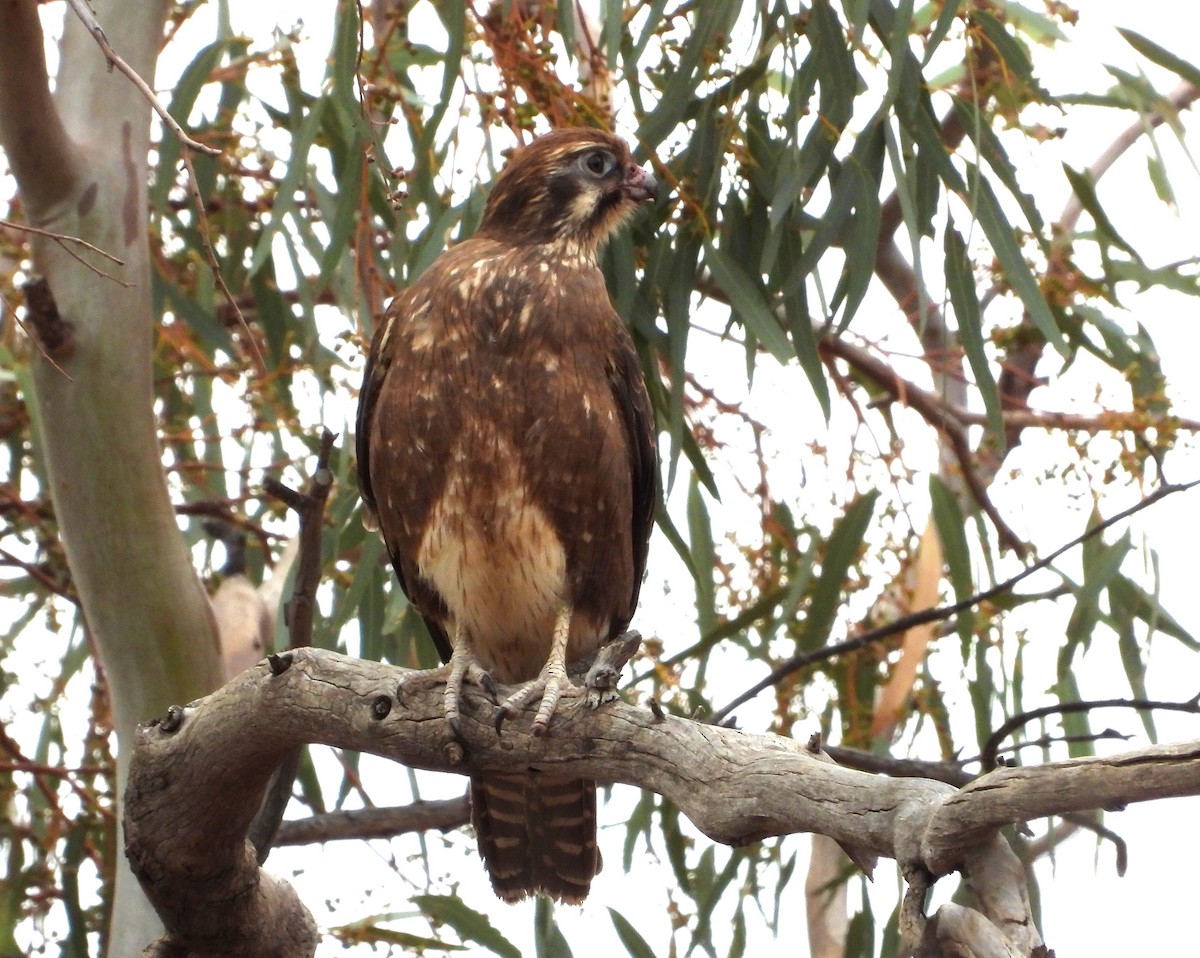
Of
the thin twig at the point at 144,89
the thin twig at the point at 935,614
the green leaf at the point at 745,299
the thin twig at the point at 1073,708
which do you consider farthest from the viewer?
the green leaf at the point at 745,299

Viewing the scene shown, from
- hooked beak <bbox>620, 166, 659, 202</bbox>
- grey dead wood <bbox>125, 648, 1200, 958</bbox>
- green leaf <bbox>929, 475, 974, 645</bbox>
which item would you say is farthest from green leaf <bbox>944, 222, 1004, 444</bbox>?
grey dead wood <bbox>125, 648, 1200, 958</bbox>

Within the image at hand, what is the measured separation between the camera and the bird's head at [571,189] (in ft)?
11.1

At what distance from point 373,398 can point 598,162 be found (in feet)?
2.31

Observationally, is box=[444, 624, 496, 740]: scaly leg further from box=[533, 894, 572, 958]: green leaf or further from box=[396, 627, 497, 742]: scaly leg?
box=[533, 894, 572, 958]: green leaf

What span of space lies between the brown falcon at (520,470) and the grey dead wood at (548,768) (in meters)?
0.46

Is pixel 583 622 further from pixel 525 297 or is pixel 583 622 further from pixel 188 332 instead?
pixel 188 332

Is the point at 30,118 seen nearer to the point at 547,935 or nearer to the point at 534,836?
the point at 534,836

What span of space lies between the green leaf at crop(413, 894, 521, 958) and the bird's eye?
167 centimetres

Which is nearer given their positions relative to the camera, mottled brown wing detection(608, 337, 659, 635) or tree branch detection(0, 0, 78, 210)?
tree branch detection(0, 0, 78, 210)

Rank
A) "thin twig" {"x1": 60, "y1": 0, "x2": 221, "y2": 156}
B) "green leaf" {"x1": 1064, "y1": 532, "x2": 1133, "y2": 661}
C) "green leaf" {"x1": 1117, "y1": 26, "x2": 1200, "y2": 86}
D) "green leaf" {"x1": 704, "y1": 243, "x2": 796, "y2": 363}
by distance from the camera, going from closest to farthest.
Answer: "thin twig" {"x1": 60, "y1": 0, "x2": 221, "y2": 156}, "green leaf" {"x1": 704, "y1": 243, "x2": 796, "y2": 363}, "green leaf" {"x1": 1117, "y1": 26, "x2": 1200, "y2": 86}, "green leaf" {"x1": 1064, "y1": 532, "x2": 1133, "y2": 661}

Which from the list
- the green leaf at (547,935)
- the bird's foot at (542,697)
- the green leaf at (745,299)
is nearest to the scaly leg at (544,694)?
the bird's foot at (542,697)

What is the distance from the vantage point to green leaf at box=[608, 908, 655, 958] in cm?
383

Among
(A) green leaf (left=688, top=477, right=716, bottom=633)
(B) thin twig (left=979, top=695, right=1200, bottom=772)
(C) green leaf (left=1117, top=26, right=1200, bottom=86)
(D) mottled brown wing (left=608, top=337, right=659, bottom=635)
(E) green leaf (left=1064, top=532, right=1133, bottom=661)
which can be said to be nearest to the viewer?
(B) thin twig (left=979, top=695, right=1200, bottom=772)

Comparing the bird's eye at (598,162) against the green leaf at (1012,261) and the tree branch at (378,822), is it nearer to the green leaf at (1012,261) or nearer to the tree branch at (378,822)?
the green leaf at (1012,261)
